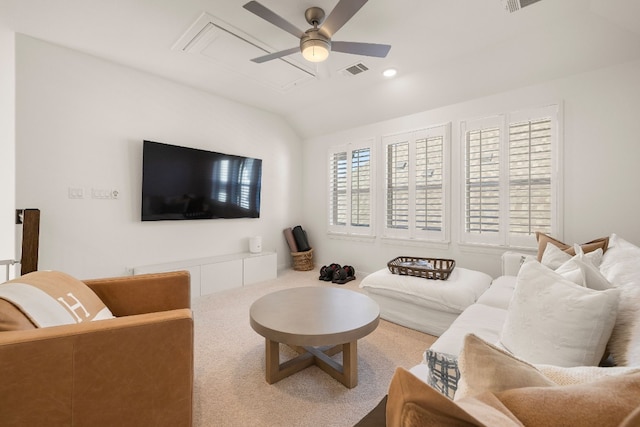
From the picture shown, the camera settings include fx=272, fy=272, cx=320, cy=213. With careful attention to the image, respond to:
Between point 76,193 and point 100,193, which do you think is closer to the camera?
point 76,193

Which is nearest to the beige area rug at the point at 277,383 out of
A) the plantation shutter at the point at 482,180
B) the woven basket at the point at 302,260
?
the plantation shutter at the point at 482,180

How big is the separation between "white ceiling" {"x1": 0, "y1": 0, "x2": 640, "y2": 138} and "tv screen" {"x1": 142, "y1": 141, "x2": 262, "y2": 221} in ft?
3.31

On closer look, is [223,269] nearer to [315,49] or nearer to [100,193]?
[100,193]

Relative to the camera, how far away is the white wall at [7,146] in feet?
8.62

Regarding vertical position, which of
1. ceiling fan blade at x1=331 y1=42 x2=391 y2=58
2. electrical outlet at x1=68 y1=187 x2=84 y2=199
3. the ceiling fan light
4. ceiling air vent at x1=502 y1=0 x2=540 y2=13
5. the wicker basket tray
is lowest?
the wicker basket tray

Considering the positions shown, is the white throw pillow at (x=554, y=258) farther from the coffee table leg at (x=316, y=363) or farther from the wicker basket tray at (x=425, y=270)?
the coffee table leg at (x=316, y=363)

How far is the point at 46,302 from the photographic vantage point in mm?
1153

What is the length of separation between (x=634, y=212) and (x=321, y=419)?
3302mm

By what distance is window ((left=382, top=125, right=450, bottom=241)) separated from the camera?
364 centimetres

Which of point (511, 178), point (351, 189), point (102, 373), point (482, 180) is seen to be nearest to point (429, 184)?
point (482, 180)

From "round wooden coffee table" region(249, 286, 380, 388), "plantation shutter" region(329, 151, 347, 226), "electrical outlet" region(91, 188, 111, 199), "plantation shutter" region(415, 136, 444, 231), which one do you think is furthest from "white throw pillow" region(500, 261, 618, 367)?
"electrical outlet" region(91, 188, 111, 199)

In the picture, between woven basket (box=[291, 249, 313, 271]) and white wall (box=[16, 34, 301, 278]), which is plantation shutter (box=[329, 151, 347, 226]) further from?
white wall (box=[16, 34, 301, 278])

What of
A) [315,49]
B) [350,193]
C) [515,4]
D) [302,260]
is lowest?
[302,260]

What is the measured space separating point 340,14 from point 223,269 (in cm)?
322
